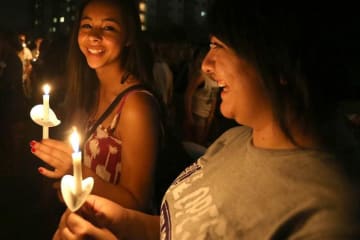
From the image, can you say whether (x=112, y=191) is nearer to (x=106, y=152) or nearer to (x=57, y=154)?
(x=106, y=152)

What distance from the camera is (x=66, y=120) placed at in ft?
10.5

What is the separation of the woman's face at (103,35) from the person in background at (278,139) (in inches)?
50.2

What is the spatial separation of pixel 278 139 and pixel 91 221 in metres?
0.81

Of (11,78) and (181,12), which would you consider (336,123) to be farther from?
(181,12)

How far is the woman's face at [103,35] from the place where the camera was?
105 inches

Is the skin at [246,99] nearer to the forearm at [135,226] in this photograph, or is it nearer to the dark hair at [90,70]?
the forearm at [135,226]

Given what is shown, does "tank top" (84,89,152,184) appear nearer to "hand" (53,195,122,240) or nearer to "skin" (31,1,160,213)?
"skin" (31,1,160,213)

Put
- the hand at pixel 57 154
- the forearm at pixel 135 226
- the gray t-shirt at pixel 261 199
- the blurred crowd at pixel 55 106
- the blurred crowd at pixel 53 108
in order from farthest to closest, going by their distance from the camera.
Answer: the blurred crowd at pixel 55 106 < the blurred crowd at pixel 53 108 < the hand at pixel 57 154 < the forearm at pixel 135 226 < the gray t-shirt at pixel 261 199

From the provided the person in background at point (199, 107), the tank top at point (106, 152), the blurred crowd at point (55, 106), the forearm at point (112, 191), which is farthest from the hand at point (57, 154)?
the person in background at point (199, 107)

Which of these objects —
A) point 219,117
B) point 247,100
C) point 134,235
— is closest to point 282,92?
point 247,100

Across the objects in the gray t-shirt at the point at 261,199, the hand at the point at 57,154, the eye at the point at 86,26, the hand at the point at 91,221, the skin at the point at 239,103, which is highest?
the eye at the point at 86,26

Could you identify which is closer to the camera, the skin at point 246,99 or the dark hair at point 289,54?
the dark hair at point 289,54

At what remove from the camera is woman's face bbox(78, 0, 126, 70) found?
267 centimetres

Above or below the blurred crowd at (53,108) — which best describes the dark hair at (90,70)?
above
